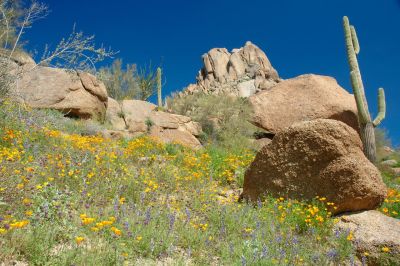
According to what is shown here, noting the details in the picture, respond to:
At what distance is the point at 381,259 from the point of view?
15.6ft

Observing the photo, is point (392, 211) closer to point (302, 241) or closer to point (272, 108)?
point (302, 241)

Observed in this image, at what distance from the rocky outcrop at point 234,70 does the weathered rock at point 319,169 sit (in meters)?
26.2

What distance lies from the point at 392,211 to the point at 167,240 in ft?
14.7

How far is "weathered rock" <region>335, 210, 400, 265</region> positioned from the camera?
15.9 ft

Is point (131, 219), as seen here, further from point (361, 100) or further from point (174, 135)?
point (361, 100)

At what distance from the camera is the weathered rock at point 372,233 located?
4.85 meters

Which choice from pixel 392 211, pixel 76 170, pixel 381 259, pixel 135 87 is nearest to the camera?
pixel 381 259

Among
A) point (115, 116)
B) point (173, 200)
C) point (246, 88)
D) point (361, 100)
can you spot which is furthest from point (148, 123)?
point (246, 88)

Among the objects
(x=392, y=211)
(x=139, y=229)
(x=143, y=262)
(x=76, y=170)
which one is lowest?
(x=143, y=262)

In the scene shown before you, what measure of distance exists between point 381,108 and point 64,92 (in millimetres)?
11815

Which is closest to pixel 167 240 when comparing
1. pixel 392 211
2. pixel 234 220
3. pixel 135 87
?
pixel 234 220

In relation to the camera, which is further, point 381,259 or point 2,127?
point 2,127

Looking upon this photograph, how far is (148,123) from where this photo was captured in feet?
51.2

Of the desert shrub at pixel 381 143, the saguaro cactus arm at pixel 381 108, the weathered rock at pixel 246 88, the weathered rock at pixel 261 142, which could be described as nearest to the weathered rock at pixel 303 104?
the weathered rock at pixel 261 142
